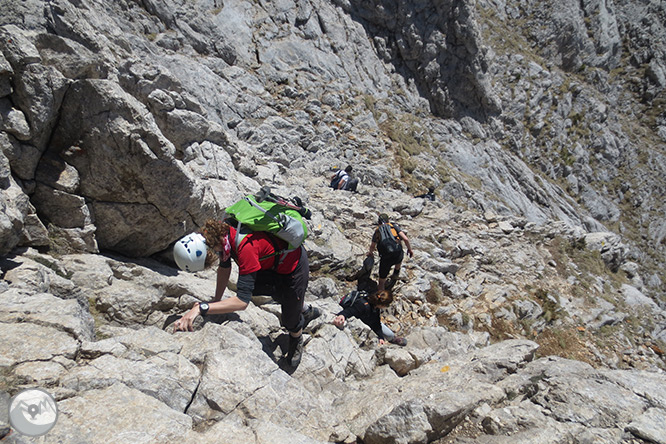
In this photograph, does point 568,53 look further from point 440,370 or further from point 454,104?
point 440,370

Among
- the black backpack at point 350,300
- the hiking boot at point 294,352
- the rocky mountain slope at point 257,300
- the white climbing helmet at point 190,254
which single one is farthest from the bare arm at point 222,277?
the black backpack at point 350,300

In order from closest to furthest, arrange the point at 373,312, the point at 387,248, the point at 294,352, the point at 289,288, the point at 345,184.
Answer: the point at 289,288, the point at 294,352, the point at 373,312, the point at 387,248, the point at 345,184

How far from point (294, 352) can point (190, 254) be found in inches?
78.8

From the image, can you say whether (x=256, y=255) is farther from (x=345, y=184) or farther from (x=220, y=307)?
(x=345, y=184)

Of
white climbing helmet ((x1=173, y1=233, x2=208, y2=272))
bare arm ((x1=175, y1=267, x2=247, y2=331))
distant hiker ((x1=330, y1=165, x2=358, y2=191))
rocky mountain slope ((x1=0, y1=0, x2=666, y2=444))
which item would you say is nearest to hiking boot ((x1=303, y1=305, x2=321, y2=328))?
rocky mountain slope ((x1=0, y1=0, x2=666, y2=444))

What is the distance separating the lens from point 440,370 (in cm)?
491

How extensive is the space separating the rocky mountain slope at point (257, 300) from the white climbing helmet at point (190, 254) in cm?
74

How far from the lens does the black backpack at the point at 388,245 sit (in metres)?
7.83

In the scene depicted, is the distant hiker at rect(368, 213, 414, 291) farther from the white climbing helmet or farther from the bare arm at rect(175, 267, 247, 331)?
the white climbing helmet

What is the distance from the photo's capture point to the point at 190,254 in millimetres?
3795

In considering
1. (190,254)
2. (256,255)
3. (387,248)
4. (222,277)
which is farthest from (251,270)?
(387,248)

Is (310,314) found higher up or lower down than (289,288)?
lower down

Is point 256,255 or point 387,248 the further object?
point 387,248

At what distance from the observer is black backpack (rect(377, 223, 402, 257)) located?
783 centimetres
